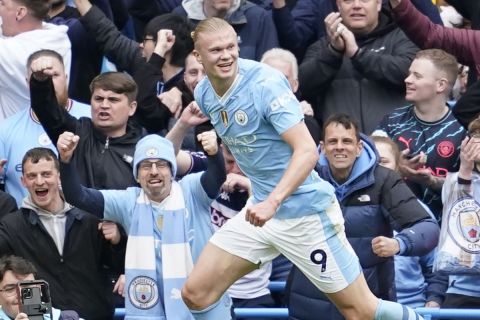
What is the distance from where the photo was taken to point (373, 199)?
10.2 meters

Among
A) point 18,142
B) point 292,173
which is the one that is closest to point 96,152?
point 18,142

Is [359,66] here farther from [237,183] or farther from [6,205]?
[6,205]

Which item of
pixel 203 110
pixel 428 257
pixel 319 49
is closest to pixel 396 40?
pixel 319 49

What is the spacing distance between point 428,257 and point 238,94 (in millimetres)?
2388

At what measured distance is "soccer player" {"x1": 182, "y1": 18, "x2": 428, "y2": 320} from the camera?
9.23m

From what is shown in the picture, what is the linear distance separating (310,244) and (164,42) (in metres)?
2.89

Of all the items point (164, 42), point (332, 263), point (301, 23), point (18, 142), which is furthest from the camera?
point (301, 23)

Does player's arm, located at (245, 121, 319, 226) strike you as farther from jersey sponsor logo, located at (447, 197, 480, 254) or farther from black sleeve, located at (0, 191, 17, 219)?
black sleeve, located at (0, 191, 17, 219)

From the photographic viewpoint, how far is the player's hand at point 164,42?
Result: 38.5 ft

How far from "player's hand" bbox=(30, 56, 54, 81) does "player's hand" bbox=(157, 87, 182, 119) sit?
1019mm

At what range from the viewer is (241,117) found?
926 centimetres

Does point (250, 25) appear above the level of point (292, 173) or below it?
above

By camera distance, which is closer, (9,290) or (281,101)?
(281,101)

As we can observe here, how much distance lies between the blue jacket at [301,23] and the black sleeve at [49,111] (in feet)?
7.51
